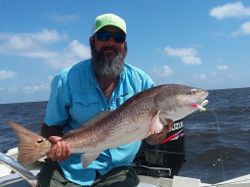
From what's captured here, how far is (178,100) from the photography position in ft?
13.2

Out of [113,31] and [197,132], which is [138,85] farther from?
[197,132]

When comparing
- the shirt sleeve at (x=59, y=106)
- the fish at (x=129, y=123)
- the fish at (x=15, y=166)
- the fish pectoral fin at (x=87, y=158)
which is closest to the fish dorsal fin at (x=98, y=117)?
the fish at (x=129, y=123)

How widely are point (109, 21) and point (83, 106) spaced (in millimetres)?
828

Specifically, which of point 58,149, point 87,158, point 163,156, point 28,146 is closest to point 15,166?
point 28,146

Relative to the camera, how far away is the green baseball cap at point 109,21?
4504 mm

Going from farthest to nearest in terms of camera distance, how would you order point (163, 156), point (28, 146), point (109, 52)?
point (163, 156) → point (109, 52) → point (28, 146)

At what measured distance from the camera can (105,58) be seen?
4.54 meters

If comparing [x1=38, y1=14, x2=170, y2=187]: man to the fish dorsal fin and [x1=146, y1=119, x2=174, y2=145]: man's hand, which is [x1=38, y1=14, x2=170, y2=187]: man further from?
the fish dorsal fin

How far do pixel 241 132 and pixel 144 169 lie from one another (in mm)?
14099

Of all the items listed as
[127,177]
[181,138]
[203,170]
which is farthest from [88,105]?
[203,170]

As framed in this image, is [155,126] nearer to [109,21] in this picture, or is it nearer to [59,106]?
[59,106]

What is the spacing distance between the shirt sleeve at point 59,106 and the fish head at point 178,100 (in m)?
0.99

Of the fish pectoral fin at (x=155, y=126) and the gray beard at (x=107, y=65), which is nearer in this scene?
the fish pectoral fin at (x=155, y=126)

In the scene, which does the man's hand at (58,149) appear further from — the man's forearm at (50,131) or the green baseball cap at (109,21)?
the green baseball cap at (109,21)
